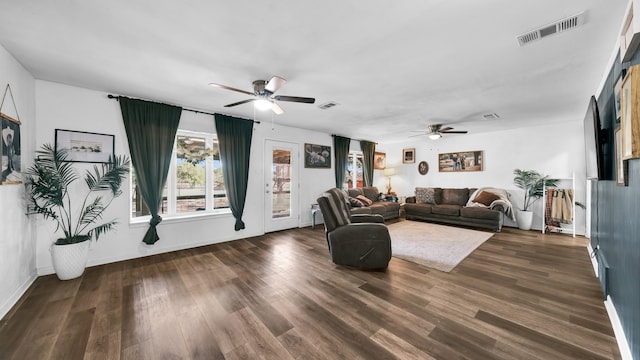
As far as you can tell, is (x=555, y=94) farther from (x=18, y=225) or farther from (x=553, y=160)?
(x=18, y=225)

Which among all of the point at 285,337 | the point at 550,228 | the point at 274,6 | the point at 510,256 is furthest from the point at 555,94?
the point at 285,337

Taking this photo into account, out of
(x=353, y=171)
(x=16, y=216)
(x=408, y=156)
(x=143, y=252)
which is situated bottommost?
(x=143, y=252)

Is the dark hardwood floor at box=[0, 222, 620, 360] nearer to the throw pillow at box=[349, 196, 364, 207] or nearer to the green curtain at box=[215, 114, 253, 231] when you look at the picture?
the green curtain at box=[215, 114, 253, 231]

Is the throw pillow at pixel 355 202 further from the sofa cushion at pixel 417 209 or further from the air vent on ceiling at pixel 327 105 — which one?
the air vent on ceiling at pixel 327 105

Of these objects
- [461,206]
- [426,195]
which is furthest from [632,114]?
[426,195]

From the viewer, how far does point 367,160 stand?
7621mm

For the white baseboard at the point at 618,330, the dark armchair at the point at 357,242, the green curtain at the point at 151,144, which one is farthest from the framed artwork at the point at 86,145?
the white baseboard at the point at 618,330

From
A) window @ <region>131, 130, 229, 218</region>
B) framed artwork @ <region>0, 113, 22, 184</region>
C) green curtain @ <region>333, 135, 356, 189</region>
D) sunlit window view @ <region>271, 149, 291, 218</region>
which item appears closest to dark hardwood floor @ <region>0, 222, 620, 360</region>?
window @ <region>131, 130, 229, 218</region>

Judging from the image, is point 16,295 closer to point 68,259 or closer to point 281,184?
point 68,259

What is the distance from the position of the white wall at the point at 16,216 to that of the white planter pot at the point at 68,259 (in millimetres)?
238

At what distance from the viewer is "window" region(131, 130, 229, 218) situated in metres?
4.06

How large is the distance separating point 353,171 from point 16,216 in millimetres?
6705

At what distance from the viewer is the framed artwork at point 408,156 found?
7734 mm

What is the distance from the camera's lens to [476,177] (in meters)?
6.46
